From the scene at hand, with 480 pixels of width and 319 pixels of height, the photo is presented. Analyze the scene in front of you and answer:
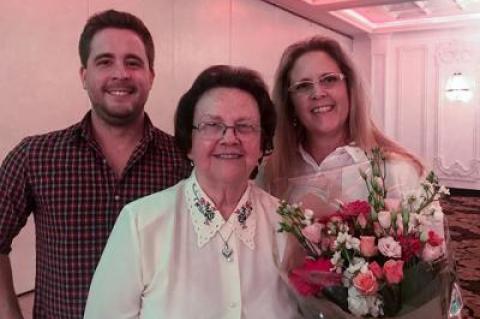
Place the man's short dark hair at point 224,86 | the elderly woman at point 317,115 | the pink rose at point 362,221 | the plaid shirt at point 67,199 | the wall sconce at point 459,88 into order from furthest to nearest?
the wall sconce at point 459,88 → the elderly woman at point 317,115 → the plaid shirt at point 67,199 → the man's short dark hair at point 224,86 → the pink rose at point 362,221

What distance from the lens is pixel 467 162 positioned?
10.8 m

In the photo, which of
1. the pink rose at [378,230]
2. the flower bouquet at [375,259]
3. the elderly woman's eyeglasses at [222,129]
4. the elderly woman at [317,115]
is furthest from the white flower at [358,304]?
the elderly woman at [317,115]

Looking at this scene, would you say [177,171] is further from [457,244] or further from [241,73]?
[457,244]

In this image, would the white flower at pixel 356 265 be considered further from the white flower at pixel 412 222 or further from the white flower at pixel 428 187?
the white flower at pixel 428 187

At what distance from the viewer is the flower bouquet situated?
102 cm

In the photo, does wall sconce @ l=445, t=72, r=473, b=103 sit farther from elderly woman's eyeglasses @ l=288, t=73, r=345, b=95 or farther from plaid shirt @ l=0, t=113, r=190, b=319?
plaid shirt @ l=0, t=113, r=190, b=319

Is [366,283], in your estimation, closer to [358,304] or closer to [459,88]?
[358,304]

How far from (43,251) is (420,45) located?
11116 millimetres

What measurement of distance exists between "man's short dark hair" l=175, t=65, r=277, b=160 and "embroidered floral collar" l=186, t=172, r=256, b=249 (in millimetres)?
170

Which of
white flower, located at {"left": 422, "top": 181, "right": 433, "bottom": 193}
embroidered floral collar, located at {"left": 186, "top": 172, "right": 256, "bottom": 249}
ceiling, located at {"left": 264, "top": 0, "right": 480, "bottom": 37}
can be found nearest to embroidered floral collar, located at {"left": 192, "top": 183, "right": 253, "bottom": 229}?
embroidered floral collar, located at {"left": 186, "top": 172, "right": 256, "bottom": 249}

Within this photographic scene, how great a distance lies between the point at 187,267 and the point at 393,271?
0.54 meters

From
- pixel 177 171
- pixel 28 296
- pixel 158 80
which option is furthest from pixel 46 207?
pixel 158 80

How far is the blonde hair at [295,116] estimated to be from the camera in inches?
78.4

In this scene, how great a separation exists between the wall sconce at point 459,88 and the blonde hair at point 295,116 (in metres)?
9.75
